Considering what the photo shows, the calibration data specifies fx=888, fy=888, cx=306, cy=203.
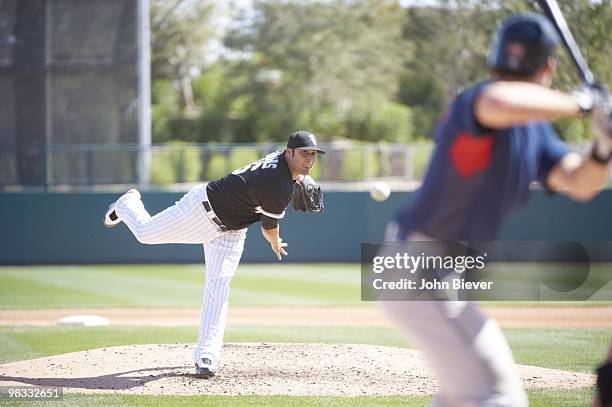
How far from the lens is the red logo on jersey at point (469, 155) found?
3549 millimetres

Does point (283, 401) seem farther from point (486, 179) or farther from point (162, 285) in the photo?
point (162, 285)

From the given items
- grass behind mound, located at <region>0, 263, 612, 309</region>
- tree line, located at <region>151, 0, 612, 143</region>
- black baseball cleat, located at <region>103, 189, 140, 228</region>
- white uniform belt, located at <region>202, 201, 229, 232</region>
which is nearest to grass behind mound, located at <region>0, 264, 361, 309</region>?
grass behind mound, located at <region>0, 263, 612, 309</region>

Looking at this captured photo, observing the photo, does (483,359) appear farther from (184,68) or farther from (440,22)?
(184,68)

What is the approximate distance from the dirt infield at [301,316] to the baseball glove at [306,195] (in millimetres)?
3994

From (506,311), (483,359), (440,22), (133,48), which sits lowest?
(506,311)

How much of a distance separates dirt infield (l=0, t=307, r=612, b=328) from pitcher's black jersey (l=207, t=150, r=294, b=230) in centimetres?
455

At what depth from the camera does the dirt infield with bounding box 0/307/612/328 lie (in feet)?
37.9

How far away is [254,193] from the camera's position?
6941 mm

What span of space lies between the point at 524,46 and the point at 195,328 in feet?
25.9

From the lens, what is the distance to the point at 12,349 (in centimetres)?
889

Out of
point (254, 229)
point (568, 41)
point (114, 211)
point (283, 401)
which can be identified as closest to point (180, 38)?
point (254, 229)

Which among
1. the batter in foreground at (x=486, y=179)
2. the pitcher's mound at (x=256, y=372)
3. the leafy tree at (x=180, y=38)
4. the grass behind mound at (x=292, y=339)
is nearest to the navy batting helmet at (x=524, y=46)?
the batter in foreground at (x=486, y=179)

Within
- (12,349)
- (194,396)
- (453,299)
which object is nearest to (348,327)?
(12,349)

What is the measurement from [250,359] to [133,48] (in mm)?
14604
